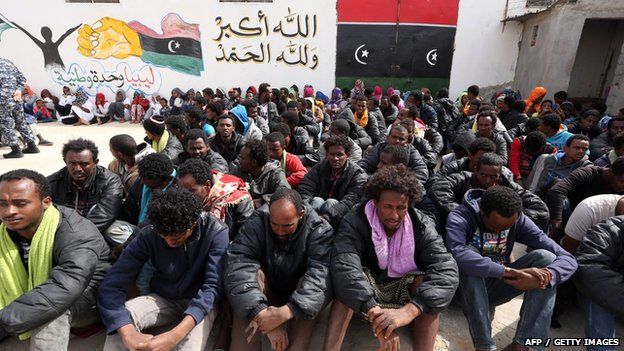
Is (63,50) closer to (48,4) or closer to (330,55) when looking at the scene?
(48,4)

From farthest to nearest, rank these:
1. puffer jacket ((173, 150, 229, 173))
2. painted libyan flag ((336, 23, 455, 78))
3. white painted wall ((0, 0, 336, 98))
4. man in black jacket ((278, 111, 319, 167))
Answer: white painted wall ((0, 0, 336, 98))
painted libyan flag ((336, 23, 455, 78))
man in black jacket ((278, 111, 319, 167))
puffer jacket ((173, 150, 229, 173))

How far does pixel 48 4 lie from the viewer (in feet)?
37.3

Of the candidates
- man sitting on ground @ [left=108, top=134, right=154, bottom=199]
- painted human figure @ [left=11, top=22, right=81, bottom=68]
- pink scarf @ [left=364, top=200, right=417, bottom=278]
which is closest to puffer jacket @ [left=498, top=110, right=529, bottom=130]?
pink scarf @ [left=364, top=200, right=417, bottom=278]

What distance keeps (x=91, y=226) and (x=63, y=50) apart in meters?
12.5

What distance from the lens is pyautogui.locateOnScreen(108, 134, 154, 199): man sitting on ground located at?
10.3ft

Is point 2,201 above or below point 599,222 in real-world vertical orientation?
above

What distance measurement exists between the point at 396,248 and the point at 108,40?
12735 millimetres

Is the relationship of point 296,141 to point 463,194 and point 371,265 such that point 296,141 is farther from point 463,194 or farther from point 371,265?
point 371,265

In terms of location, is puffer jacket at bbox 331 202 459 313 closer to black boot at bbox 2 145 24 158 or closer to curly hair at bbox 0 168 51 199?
curly hair at bbox 0 168 51 199

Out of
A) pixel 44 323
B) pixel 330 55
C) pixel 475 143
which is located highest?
pixel 330 55

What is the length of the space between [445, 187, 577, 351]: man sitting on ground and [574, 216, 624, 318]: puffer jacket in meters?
0.12

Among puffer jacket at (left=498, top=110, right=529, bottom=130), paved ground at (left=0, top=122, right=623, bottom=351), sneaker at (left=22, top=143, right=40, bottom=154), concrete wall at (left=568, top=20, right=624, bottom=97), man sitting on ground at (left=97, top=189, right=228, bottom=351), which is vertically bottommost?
paved ground at (left=0, top=122, right=623, bottom=351)

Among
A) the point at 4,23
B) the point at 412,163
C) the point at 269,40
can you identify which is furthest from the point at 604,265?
the point at 4,23

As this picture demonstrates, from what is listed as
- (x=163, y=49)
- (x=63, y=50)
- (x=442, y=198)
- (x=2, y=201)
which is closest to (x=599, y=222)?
(x=442, y=198)
